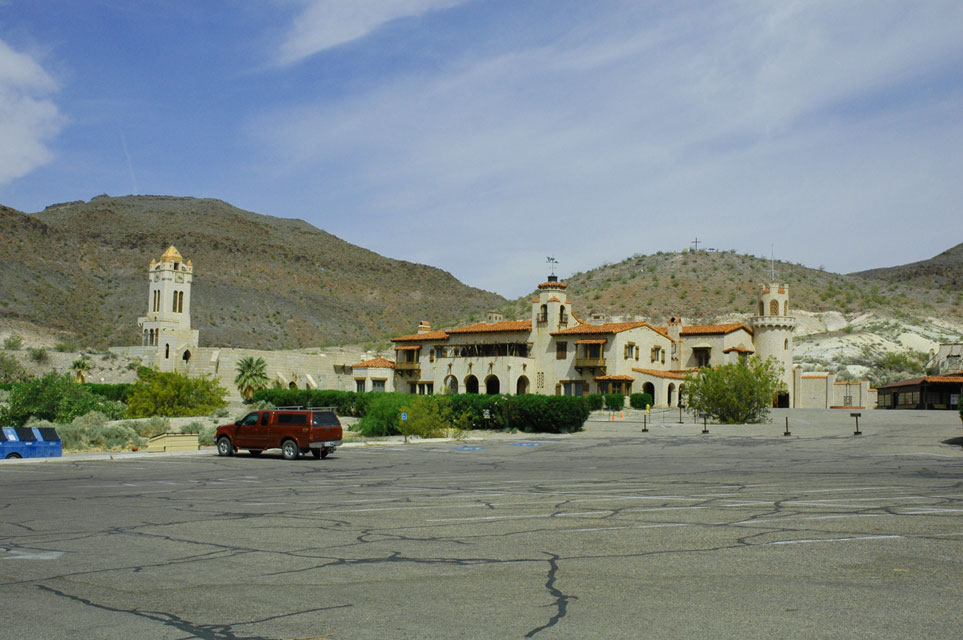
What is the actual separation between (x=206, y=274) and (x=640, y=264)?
61.8m

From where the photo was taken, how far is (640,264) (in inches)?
4798

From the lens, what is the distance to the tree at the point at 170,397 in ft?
161

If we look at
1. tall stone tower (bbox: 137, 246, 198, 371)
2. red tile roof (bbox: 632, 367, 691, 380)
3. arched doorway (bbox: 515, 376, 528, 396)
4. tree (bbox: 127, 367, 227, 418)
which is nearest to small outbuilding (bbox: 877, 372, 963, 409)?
red tile roof (bbox: 632, 367, 691, 380)

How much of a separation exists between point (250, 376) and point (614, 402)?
105 feet

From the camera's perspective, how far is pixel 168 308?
8838 centimetres

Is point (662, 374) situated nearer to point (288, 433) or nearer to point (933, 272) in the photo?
point (288, 433)

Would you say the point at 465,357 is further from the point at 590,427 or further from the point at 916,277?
the point at 916,277

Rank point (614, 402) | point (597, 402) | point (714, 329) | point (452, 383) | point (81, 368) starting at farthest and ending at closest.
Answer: point (81, 368)
point (452, 383)
point (714, 329)
point (597, 402)
point (614, 402)

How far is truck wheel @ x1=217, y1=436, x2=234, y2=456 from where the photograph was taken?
30.5m

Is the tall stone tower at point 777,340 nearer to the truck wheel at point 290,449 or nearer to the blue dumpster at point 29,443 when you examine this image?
the truck wheel at point 290,449

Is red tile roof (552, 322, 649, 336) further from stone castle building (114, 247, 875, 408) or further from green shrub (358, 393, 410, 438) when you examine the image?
green shrub (358, 393, 410, 438)

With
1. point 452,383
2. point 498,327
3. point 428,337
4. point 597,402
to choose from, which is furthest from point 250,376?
point 597,402

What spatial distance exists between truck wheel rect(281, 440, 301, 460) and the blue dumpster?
7597mm

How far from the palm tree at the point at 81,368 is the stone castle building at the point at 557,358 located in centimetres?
591
